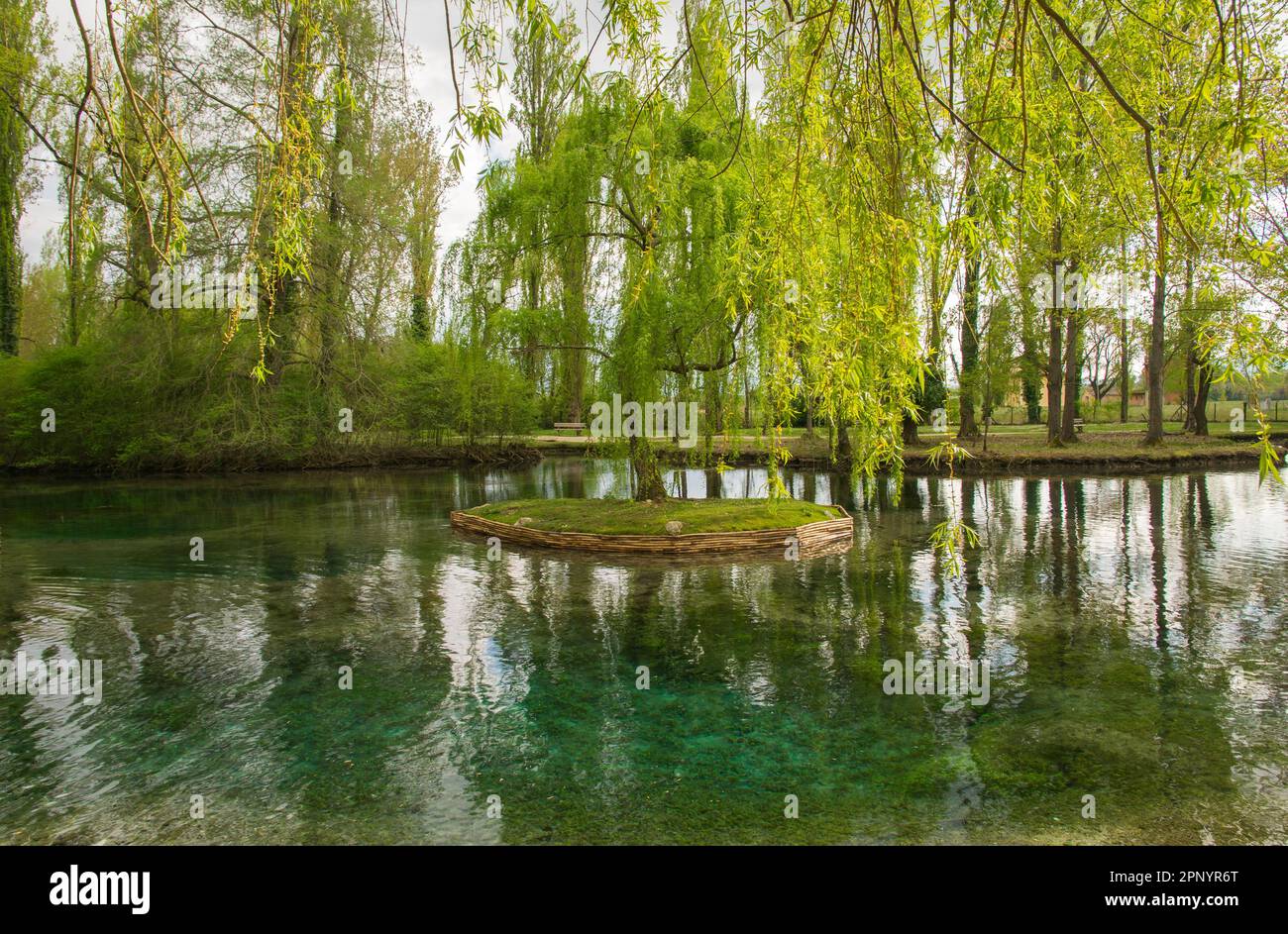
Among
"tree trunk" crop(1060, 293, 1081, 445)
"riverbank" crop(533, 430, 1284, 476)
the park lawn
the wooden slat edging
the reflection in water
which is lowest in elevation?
the reflection in water

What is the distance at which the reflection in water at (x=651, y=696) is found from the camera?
3480 mm

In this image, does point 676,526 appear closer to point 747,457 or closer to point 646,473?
point 646,473

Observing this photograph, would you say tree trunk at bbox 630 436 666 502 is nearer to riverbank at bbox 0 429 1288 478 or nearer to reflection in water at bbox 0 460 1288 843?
reflection in water at bbox 0 460 1288 843

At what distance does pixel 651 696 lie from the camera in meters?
4.99

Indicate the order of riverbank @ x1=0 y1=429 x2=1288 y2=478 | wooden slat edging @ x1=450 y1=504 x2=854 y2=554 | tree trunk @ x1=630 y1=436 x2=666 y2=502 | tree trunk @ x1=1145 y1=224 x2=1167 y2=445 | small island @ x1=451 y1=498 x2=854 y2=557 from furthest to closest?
tree trunk @ x1=1145 y1=224 x2=1167 y2=445 < riverbank @ x1=0 y1=429 x2=1288 y2=478 < tree trunk @ x1=630 y1=436 x2=666 y2=502 < small island @ x1=451 y1=498 x2=854 y2=557 < wooden slat edging @ x1=450 y1=504 x2=854 y2=554

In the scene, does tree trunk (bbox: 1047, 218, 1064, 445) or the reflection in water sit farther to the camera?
tree trunk (bbox: 1047, 218, 1064, 445)

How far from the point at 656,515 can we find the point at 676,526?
68 centimetres

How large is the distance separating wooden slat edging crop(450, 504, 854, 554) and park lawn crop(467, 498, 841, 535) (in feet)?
0.41

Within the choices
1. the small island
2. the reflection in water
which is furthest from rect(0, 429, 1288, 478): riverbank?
the reflection in water

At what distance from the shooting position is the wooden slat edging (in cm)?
973

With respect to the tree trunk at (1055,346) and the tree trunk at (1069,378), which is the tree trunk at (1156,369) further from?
the tree trunk at (1055,346)
